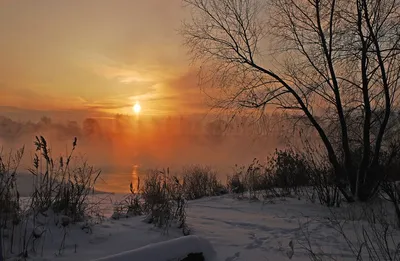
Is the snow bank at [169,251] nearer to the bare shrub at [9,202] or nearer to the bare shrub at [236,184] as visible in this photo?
the bare shrub at [9,202]

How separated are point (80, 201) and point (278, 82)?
8.08 m

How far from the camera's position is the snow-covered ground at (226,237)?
527cm

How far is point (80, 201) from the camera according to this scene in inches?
255

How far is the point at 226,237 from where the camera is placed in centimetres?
670

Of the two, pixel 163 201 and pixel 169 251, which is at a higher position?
pixel 163 201

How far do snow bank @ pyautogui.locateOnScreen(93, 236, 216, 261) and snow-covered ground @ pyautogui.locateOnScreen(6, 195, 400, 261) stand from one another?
0.09 m

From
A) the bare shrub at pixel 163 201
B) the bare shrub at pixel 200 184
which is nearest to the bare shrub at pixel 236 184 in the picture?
the bare shrub at pixel 200 184

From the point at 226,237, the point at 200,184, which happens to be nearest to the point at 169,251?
the point at 226,237

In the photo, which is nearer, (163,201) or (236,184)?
(163,201)

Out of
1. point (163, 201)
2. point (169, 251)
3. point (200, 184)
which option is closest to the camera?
point (169, 251)

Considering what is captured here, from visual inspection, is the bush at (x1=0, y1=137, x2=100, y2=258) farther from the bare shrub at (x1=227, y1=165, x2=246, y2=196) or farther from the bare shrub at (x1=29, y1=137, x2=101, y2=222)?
the bare shrub at (x1=227, y1=165, x2=246, y2=196)

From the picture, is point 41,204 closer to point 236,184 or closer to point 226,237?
point 226,237

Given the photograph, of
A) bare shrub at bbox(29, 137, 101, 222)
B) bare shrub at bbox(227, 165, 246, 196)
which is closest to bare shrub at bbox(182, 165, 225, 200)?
bare shrub at bbox(227, 165, 246, 196)

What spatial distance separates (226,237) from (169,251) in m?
2.17
